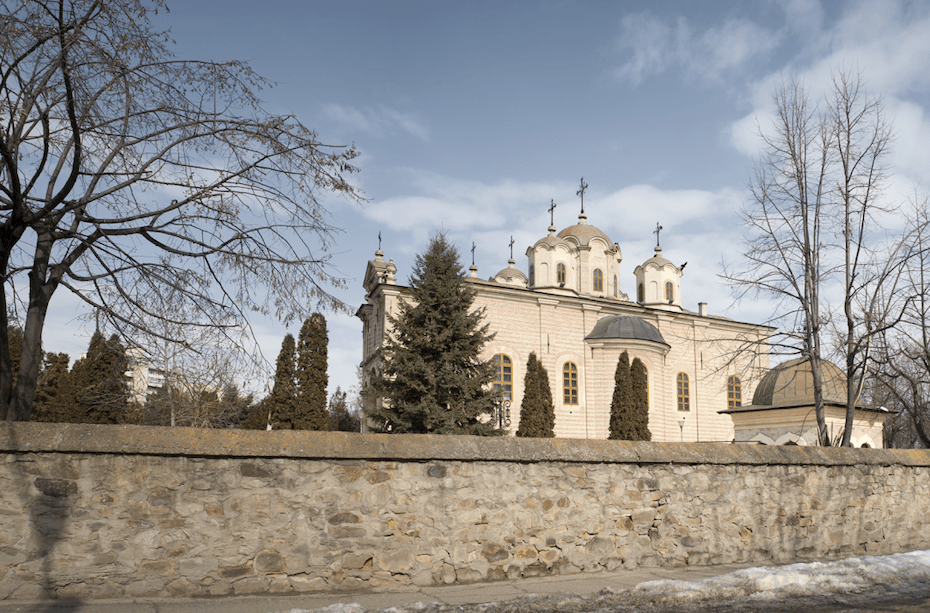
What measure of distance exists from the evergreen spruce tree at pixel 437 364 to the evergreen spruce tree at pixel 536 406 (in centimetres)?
480

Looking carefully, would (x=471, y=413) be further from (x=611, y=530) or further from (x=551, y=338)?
(x=611, y=530)

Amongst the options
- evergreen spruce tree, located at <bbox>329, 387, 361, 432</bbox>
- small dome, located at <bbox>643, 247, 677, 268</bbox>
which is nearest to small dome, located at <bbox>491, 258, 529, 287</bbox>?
small dome, located at <bbox>643, 247, 677, 268</bbox>

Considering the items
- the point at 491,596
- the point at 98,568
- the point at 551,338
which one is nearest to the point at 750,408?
the point at 551,338

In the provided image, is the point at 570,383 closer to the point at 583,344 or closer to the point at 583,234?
the point at 583,344

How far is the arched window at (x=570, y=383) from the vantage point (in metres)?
32.1

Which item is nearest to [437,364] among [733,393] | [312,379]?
[312,379]

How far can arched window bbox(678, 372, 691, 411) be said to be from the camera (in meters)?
35.4

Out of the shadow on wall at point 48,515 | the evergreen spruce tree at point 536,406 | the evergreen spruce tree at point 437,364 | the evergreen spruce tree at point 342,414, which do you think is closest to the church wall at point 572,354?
the evergreen spruce tree at point 536,406

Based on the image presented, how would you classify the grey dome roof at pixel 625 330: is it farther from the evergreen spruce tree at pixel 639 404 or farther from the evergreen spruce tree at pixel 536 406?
the evergreen spruce tree at pixel 536 406

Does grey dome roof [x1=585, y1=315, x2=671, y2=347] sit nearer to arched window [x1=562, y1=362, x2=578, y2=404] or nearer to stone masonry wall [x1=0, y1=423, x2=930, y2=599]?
arched window [x1=562, y1=362, x2=578, y2=404]

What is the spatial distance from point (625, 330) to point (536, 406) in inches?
298

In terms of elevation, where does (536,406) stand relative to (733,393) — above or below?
below

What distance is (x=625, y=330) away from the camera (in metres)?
32.5

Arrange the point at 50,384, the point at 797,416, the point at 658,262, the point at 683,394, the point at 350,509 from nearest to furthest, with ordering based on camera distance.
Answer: the point at 350,509 < the point at 797,416 < the point at 50,384 < the point at 683,394 < the point at 658,262
